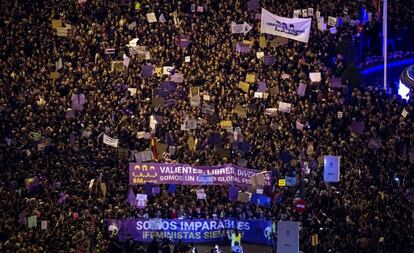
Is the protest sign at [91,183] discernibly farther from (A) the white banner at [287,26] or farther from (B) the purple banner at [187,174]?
(A) the white banner at [287,26]

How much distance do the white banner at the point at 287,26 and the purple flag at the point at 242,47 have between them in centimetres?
77

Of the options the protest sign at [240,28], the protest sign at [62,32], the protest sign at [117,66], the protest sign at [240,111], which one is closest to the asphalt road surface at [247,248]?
the protest sign at [240,111]

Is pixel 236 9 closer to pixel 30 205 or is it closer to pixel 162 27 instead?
pixel 162 27

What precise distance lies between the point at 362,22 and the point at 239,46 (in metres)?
4.11

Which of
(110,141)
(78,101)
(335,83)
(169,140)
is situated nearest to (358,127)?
(335,83)

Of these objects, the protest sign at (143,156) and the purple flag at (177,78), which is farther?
the purple flag at (177,78)

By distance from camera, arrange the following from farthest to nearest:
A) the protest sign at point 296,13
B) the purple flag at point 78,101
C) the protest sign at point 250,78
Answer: the protest sign at point 296,13, the protest sign at point 250,78, the purple flag at point 78,101

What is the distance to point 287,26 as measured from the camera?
32.3 meters

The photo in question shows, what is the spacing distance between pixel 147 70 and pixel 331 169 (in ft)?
22.2

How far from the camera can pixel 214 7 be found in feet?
110

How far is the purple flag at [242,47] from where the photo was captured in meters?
31.9

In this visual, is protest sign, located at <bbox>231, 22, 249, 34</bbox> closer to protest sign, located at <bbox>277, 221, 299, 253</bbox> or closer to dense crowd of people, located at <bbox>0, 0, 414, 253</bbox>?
dense crowd of people, located at <bbox>0, 0, 414, 253</bbox>

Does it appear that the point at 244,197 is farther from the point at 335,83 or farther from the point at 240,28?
the point at 240,28

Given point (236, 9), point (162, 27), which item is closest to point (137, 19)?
point (162, 27)
